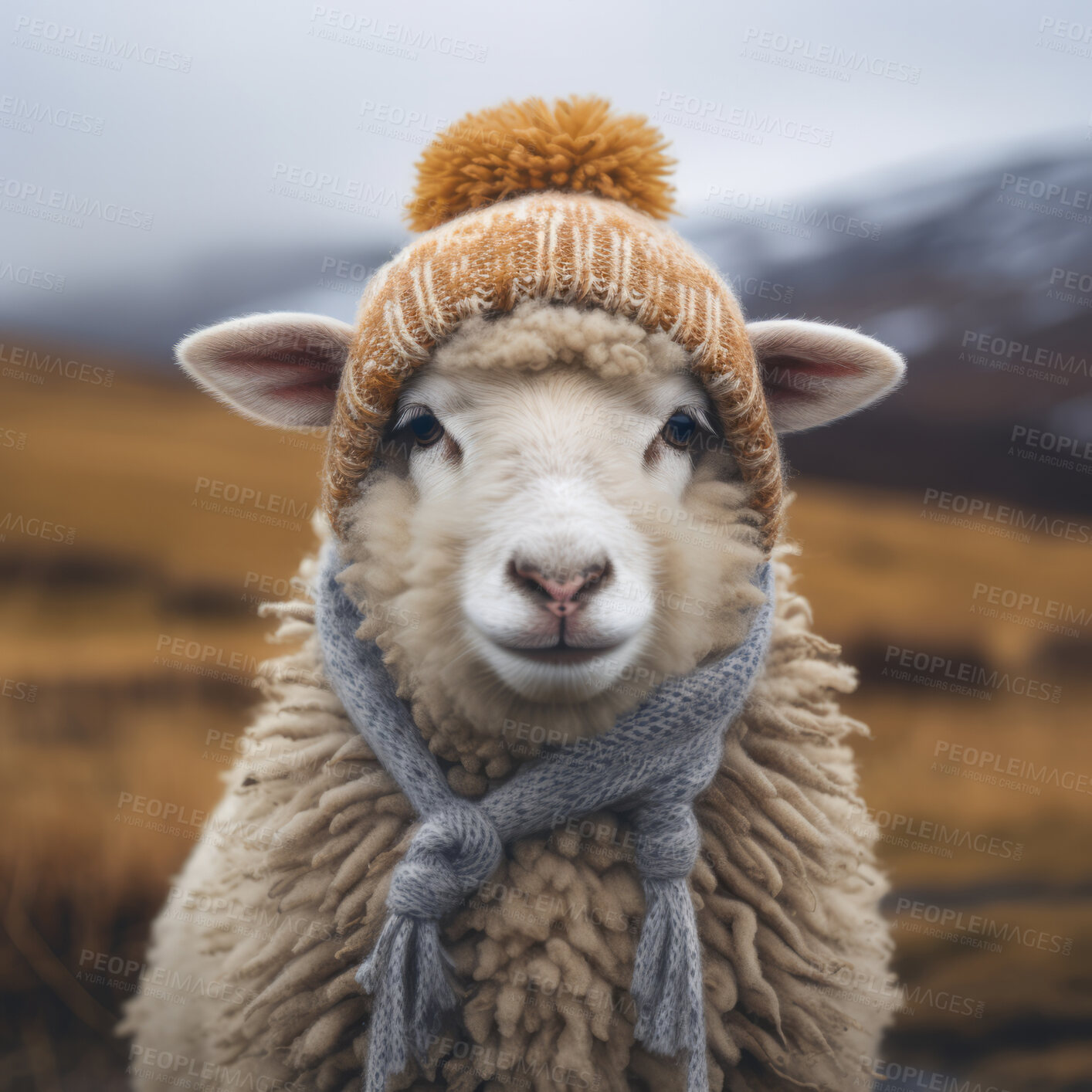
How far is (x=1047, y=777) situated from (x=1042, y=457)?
0.73m

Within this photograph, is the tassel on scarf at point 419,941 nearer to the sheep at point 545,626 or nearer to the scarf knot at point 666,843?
the sheep at point 545,626

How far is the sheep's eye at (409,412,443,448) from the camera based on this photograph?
877 mm

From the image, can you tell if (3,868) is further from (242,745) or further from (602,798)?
(602,798)

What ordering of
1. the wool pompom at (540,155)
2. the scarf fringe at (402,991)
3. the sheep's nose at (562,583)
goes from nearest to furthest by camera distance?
1. the sheep's nose at (562,583)
2. the scarf fringe at (402,991)
3. the wool pompom at (540,155)

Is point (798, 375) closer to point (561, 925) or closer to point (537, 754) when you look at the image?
point (537, 754)

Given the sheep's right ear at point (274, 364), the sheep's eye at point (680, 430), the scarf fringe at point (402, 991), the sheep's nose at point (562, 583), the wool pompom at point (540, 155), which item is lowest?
the scarf fringe at point (402, 991)

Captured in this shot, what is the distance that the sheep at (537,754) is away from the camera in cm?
78

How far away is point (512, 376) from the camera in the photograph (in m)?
0.82

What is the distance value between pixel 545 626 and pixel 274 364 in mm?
571

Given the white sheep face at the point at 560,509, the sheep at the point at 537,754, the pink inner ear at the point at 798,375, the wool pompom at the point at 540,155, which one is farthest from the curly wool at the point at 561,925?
the wool pompom at the point at 540,155

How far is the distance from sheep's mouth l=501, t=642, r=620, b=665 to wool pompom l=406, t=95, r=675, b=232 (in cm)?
57

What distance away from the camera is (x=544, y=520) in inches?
28.0

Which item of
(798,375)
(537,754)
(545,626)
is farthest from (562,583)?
(798,375)

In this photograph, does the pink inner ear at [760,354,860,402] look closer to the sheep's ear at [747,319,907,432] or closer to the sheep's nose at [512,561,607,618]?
the sheep's ear at [747,319,907,432]
